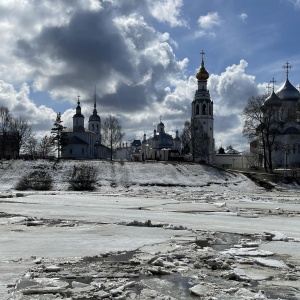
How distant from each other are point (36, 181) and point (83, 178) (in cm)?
503

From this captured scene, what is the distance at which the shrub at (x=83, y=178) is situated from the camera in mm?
48719

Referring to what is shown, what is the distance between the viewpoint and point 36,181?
50.0 meters

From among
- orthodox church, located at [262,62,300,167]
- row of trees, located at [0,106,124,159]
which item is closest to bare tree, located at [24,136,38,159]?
row of trees, located at [0,106,124,159]

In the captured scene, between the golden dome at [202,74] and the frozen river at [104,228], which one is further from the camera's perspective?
the golden dome at [202,74]

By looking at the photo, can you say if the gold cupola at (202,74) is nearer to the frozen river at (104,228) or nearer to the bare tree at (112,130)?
the bare tree at (112,130)

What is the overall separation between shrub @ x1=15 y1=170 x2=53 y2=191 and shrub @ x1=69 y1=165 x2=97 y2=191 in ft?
8.25

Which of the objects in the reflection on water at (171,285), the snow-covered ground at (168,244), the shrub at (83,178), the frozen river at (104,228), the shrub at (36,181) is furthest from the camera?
the shrub at (83,178)

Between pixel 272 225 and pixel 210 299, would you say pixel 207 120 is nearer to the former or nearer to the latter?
pixel 272 225

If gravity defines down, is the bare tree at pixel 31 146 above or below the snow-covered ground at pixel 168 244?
above

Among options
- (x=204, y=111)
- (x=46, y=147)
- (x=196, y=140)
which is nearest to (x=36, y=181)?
(x=46, y=147)

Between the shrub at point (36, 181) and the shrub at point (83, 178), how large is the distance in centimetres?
251

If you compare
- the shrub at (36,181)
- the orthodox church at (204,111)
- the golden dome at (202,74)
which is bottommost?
the shrub at (36,181)

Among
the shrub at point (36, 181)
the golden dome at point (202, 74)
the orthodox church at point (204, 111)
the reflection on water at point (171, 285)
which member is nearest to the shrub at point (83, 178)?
the shrub at point (36, 181)

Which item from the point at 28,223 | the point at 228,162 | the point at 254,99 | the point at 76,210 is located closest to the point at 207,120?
the point at 228,162
